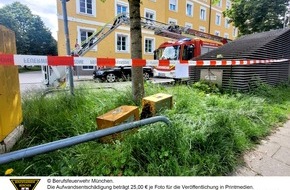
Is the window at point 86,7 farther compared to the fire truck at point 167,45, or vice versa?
the window at point 86,7

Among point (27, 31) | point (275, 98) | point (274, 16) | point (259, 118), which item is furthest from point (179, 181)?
point (27, 31)

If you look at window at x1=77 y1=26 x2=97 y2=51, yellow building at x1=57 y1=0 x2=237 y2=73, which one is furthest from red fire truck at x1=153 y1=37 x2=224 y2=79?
window at x1=77 y1=26 x2=97 y2=51

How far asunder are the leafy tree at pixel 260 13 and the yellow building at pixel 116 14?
10.5 m

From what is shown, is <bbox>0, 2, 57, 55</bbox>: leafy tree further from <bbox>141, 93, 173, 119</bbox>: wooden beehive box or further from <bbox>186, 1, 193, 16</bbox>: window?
<bbox>141, 93, 173, 119</bbox>: wooden beehive box

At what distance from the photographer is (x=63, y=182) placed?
6.95ft

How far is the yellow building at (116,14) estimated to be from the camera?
18594mm

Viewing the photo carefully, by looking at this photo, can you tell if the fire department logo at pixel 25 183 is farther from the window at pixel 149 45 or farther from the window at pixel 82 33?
the window at pixel 149 45

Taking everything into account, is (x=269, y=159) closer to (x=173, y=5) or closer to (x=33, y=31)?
(x=173, y=5)

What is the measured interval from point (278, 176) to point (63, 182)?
2513mm

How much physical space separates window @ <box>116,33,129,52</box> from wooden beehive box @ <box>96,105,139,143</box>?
19146mm

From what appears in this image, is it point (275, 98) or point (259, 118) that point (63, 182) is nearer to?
point (259, 118)

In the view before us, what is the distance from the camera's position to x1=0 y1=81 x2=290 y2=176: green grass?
7.63ft

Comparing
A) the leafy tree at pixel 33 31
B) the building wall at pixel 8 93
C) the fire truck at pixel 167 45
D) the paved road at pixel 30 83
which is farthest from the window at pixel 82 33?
the leafy tree at pixel 33 31

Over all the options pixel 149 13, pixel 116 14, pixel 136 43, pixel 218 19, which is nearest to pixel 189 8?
pixel 218 19
